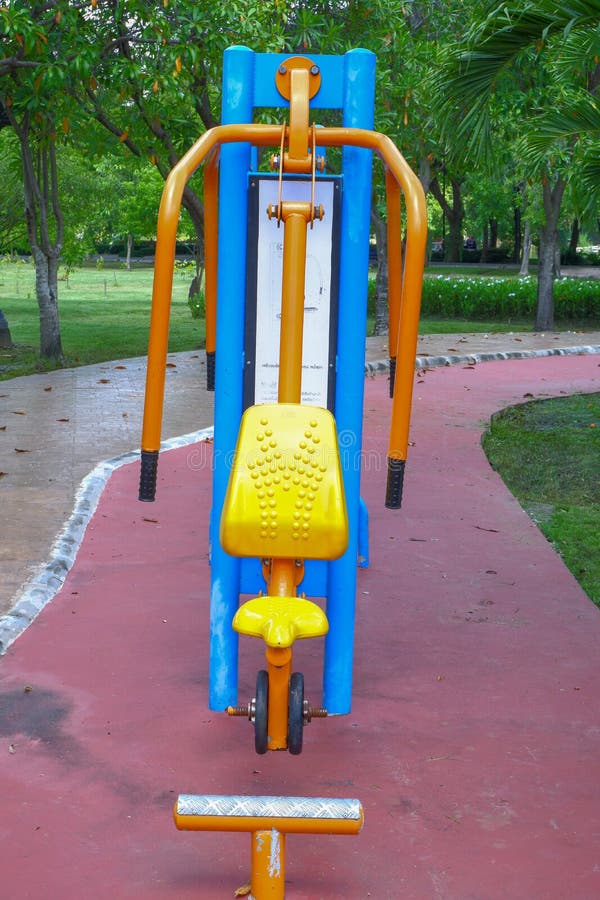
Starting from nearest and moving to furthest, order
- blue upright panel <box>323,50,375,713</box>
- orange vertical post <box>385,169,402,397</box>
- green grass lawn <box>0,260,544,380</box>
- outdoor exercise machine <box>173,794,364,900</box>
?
outdoor exercise machine <box>173,794,364,900</box>, blue upright panel <box>323,50,375,713</box>, orange vertical post <box>385,169,402,397</box>, green grass lawn <box>0,260,544,380</box>

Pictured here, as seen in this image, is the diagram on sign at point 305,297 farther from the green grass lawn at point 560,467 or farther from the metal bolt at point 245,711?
the green grass lawn at point 560,467

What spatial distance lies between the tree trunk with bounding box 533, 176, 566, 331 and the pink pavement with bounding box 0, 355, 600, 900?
13793 mm

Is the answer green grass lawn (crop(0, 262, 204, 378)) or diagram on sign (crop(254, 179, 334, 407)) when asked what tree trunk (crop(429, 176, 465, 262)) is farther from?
diagram on sign (crop(254, 179, 334, 407))

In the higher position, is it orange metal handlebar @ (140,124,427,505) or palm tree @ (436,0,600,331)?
palm tree @ (436,0,600,331)

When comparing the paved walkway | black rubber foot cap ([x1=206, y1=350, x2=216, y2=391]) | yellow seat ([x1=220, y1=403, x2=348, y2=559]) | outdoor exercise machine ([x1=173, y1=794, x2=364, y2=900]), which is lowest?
the paved walkway

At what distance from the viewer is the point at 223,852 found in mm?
3330

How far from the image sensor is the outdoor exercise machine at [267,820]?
300 cm


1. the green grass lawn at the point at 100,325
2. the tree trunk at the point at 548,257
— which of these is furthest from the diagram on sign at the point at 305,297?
the tree trunk at the point at 548,257

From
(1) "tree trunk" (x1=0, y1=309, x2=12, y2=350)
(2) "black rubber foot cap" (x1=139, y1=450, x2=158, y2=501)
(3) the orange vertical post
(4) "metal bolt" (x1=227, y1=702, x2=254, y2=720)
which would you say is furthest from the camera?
(1) "tree trunk" (x1=0, y1=309, x2=12, y2=350)

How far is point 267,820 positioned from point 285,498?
932 mm

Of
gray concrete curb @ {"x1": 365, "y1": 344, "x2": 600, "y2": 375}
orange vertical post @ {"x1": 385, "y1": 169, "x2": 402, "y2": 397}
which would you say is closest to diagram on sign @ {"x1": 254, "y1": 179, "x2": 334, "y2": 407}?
orange vertical post @ {"x1": 385, "y1": 169, "x2": 402, "y2": 397}

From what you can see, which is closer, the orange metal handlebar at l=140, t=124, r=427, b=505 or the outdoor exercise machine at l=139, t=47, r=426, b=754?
the outdoor exercise machine at l=139, t=47, r=426, b=754

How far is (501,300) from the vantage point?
75.4ft

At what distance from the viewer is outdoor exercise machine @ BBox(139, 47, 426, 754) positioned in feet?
10.8
